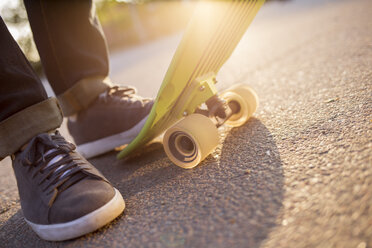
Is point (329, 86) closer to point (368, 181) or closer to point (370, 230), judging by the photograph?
point (368, 181)

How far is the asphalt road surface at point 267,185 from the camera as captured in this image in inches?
27.0

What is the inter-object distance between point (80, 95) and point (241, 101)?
0.79m

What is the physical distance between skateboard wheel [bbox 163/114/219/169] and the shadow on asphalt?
0.17 feet

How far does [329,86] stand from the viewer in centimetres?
154

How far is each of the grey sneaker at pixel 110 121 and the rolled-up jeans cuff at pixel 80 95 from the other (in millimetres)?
32

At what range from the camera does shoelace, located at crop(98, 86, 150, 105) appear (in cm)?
142

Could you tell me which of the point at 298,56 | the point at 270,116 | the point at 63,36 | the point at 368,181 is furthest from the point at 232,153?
the point at 298,56

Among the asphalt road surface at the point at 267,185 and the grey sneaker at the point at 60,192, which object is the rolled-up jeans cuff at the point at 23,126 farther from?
the asphalt road surface at the point at 267,185

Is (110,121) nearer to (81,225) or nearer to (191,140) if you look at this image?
(191,140)

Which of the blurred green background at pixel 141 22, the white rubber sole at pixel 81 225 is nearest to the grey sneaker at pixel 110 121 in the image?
the white rubber sole at pixel 81 225

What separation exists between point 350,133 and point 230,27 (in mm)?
582

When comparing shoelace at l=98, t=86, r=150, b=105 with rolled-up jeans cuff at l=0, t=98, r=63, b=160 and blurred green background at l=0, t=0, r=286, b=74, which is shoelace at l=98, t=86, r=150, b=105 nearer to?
rolled-up jeans cuff at l=0, t=98, r=63, b=160

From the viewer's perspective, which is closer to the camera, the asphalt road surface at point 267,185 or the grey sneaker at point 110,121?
the asphalt road surface at point 267,185

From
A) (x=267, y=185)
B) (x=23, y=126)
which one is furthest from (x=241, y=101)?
(x=23, y=126)
